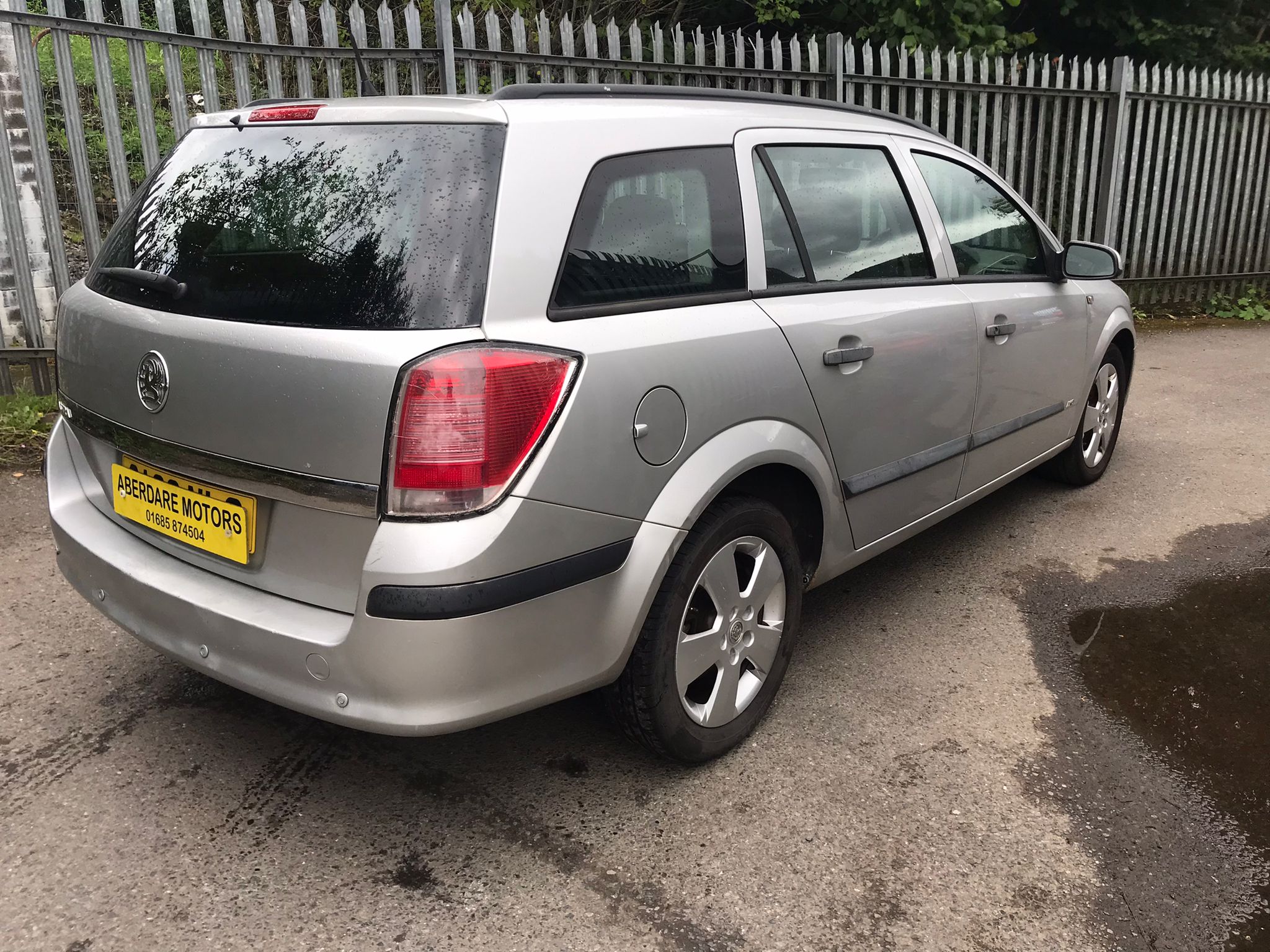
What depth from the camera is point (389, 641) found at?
78.9 inches

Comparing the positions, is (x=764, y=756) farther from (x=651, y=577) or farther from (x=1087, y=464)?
(x=1087, y=464)

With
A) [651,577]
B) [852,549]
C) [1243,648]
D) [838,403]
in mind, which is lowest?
[1243,648]

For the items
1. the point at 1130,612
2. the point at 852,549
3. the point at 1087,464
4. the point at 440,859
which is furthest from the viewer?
the point at 1087,464

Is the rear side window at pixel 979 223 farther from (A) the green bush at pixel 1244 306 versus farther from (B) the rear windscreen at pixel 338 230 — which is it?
(A) the green bush at pixel 1244 306

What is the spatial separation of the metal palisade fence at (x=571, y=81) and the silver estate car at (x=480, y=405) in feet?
3.75

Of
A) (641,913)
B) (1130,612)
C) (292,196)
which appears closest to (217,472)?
(292,196)

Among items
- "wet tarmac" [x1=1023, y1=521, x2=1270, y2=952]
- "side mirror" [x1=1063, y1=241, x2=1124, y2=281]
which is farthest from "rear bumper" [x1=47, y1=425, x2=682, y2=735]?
"side mirror" [x1=1063, y1=241, x2=1124, y2=281]

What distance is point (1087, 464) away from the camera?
4863mm

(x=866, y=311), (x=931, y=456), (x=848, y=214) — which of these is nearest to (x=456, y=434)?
(x=866, y=311)

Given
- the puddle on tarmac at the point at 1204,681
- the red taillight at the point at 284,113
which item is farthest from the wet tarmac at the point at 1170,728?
the red taillight at the point at 284,113

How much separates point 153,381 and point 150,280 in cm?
26

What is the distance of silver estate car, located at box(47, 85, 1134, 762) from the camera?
6.63 ft

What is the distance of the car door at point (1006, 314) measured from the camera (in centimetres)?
357

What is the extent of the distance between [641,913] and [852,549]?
4.44ft
